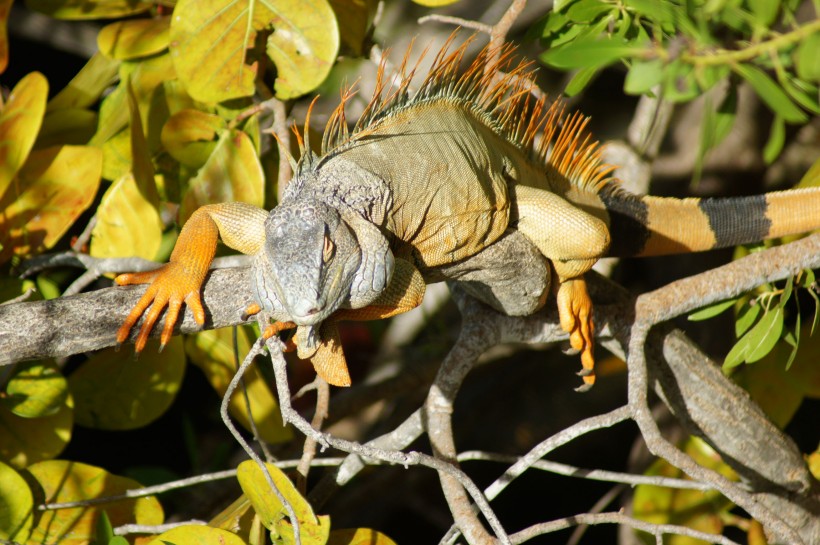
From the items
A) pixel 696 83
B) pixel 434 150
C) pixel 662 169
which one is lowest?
pixel 662 169

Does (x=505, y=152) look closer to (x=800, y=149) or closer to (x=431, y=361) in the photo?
(x=431, y=361)

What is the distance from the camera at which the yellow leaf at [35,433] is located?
2.46 m

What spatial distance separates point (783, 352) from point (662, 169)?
6.18ft

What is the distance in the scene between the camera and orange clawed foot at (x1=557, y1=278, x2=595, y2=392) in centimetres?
224

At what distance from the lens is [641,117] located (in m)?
3.32

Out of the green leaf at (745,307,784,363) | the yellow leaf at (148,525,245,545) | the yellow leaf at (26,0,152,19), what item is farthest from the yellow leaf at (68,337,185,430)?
the green leaf at (745,307,784,363)

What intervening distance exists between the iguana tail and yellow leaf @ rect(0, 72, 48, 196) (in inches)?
70.2

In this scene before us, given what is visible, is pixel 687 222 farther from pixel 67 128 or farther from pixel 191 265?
pixel 67 128

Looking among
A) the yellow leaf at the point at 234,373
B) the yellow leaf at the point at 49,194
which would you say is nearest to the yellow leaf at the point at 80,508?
the yellow leaf at the point at 234,373

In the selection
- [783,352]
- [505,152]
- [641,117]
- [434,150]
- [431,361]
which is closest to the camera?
[434,150]

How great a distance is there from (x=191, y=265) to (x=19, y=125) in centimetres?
91

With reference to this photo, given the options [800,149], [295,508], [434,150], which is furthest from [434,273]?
[800,149]

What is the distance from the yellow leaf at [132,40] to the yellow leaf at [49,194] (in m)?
0.37

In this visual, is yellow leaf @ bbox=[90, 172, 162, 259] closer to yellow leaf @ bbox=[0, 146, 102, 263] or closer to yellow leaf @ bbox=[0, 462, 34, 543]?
yellow leaf @ bbox=[0, 146, 102, 263]
